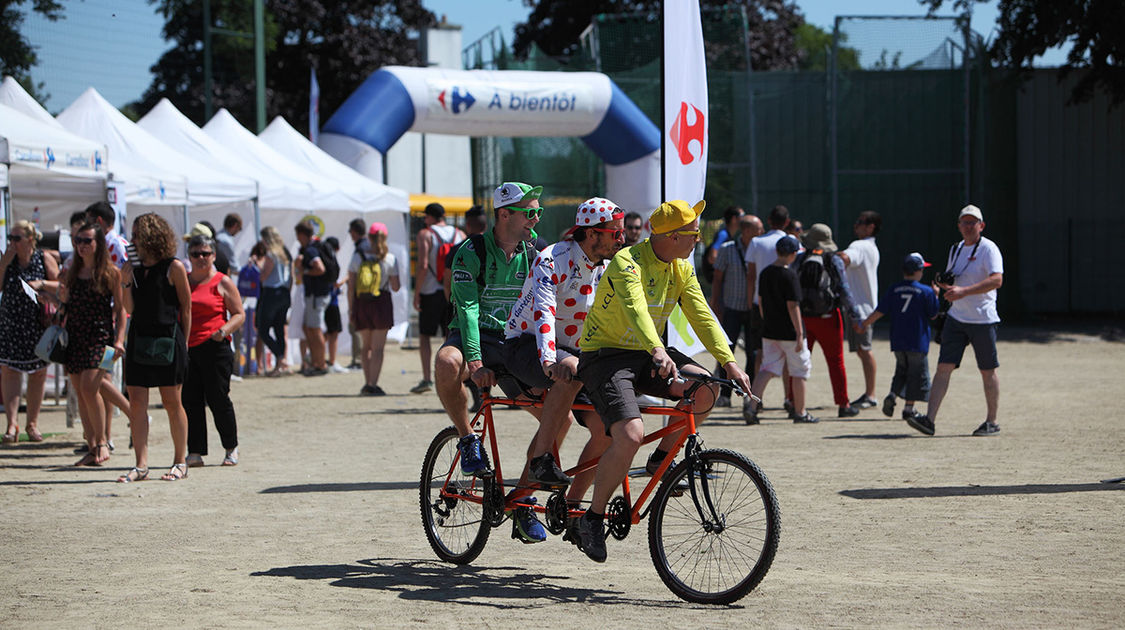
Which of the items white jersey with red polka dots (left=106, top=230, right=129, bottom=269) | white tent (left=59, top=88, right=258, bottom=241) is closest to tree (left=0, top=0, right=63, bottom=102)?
white tent (left=59, top=88, right=258, bottom=241)

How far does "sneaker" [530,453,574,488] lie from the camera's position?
5918 millimetres

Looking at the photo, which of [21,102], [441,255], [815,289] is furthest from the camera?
[21,102]

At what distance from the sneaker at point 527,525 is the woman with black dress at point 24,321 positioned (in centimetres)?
625

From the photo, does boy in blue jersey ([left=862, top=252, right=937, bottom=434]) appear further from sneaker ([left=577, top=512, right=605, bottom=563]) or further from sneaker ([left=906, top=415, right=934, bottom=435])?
sneaker ([left=577, top=512, right=605, bottom=563])

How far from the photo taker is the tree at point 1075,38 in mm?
24938

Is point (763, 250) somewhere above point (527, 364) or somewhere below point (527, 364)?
above

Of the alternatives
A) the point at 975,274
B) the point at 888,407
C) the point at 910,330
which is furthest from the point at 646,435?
the point at 888,407

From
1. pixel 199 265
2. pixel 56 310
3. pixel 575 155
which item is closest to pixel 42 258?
pixel 56 310

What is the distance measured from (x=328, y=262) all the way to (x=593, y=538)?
12225 millimetres

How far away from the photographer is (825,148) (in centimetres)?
2661

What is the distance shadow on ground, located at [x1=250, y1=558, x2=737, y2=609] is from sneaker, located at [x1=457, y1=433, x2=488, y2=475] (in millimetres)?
487

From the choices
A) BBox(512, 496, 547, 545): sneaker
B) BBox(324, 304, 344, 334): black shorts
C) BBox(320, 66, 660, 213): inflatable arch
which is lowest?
BBox(512, 496, 547, 545): sneaker

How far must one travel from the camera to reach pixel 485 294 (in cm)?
678

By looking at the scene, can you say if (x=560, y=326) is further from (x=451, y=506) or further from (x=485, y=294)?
(x=451, y=506)
